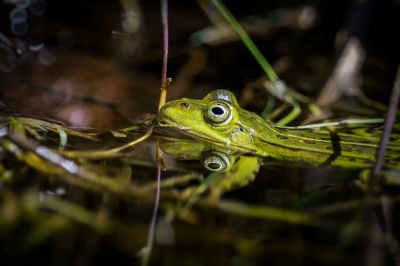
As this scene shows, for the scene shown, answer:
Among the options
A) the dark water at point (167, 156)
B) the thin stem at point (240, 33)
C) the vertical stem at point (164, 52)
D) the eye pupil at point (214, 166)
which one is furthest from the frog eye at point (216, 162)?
the thin stem at point (240, 33)

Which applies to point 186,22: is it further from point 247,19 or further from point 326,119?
point 326,119

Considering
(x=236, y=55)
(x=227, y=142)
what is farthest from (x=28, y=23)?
(x=227, y=142)

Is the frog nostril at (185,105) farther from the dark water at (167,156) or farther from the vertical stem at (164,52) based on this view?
the dark water at (167,156)

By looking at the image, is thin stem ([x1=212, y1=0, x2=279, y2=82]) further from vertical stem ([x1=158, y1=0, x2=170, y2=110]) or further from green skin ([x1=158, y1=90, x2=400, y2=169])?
vertical stem ([x1=158, y1=0, x2=170, y2=110])

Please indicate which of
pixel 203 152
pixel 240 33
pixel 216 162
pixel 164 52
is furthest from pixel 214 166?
pixel 240 33

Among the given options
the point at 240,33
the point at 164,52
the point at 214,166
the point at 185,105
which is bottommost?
the point at 214,166

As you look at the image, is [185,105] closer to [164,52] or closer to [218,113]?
[218,113]

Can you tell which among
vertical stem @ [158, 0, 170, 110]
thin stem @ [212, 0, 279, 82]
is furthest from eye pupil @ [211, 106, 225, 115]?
thin stem @ [212, 0, 279, 82]
